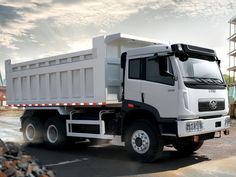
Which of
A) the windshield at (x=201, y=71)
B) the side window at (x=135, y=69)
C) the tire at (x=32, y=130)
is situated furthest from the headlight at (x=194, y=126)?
the tire at (x=32, y=130)

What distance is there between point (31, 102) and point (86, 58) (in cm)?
337

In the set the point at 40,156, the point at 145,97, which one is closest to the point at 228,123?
the point at 145,97

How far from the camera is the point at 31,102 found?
11.9 meters

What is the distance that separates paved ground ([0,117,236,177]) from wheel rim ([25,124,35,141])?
26.9 inches

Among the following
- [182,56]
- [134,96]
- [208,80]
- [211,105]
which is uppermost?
[182,56]

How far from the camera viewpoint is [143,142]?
8.24m

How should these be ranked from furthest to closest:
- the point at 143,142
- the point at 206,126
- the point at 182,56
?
the point at 143,142 < the point at 206,126 < the point at 182,56

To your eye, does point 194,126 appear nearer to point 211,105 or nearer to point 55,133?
point 211,105

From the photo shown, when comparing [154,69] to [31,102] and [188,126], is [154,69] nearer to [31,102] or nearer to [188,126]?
[188,126]

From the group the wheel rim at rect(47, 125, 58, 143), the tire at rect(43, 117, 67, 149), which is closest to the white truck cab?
the tire at rect(43, 117, 67, 149)

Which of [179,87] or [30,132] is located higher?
[179,87]

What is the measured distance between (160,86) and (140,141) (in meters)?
1.43

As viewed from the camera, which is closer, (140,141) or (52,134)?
(140,141)

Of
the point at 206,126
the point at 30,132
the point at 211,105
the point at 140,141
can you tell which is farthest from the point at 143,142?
the point at 30,132
